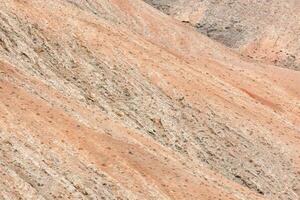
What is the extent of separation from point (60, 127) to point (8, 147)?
3.26 metres

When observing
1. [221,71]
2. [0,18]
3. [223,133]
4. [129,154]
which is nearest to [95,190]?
[129,154]

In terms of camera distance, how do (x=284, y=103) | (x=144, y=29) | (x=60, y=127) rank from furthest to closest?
1. (x=144, y=29)
2. (x=284, y=103)
3. (x=60, y=127)

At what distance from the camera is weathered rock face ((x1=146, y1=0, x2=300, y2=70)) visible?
65588 millimetres

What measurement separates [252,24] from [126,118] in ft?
122

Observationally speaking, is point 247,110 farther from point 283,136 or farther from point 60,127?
point 60,127

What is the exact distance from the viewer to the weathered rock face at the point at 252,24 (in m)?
65.6

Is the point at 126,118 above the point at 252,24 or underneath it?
underneath

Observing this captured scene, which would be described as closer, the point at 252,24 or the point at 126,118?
the point at 126,118

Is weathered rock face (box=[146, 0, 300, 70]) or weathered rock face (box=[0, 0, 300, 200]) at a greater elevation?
weathered rock face (box=[146, 0, 300, 70])

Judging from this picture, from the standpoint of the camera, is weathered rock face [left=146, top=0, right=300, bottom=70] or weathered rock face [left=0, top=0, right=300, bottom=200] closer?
weathered rock face [left=0, top=0, right=300, bottom=200]

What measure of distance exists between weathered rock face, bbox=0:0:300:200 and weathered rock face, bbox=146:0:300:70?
18.2 metres

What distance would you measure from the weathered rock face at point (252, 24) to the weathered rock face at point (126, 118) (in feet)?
59.9

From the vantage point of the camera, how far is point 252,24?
69.3m

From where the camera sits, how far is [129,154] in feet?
100
